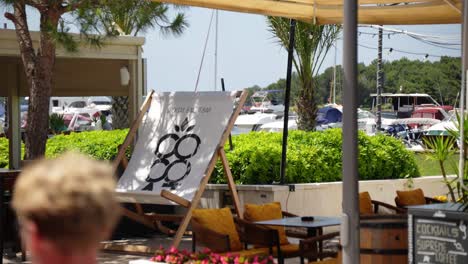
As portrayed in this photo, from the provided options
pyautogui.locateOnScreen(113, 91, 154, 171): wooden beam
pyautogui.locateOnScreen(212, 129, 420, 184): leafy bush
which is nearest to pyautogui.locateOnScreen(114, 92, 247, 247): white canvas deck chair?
pyautogui.locateOnScreen(113, 91, 154, 171): wooden beam

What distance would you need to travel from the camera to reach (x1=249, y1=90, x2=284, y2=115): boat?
69.1m

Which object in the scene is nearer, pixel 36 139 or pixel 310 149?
pixel 36 139

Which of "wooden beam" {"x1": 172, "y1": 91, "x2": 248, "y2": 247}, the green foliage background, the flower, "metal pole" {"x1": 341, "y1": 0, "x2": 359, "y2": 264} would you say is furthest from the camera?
the green foliage background

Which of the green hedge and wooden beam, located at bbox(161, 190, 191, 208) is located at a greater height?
the green hedge

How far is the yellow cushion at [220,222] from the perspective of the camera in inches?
361

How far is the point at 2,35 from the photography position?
1300 cm

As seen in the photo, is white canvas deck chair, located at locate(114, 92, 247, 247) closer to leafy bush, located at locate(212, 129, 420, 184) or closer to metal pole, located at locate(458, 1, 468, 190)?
leafy bush, located at locate(212, 129, 420, 184)

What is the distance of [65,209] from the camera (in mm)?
1669

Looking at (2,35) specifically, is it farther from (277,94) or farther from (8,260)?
(277,94)

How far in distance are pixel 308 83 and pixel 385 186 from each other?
9695 millimetres

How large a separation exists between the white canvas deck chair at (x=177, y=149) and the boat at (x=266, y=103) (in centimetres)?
5540

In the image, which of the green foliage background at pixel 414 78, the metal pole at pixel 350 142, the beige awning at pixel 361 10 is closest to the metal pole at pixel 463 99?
the metal pole at pixel 350 142

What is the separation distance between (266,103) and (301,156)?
61.4 meters

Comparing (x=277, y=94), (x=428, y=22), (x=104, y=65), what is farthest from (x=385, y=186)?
(x=277, y=94)
